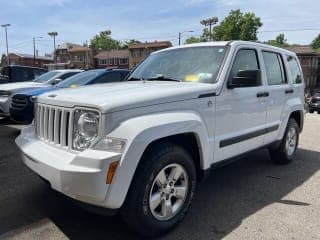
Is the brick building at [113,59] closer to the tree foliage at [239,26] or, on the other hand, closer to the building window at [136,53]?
the building window at [136,53]

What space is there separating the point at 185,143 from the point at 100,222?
1193 millimetres

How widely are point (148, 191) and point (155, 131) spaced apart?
542mm

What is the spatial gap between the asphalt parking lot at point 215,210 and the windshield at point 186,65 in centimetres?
151

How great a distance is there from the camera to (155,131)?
3090mm

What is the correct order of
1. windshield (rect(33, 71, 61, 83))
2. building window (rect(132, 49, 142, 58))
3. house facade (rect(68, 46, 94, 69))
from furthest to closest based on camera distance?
house facade (rect(68, 46, 94, 69))
building window (rect(132, 49, 142, 58))
windshield (rect(33, 71, 61, 83))

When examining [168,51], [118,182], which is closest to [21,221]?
[118,182]

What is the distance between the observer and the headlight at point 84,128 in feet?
9.80

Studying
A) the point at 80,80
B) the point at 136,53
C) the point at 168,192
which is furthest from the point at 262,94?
the point at 136,53

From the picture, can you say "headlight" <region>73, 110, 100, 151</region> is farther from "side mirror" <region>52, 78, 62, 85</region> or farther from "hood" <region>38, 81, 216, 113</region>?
"side mirror" <region>52, 78, 62, 85</region>

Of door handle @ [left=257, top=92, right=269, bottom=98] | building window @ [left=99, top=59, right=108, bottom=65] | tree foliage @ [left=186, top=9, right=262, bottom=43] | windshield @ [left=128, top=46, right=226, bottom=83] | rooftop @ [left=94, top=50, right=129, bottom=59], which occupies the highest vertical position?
tree foliage @ [left=186, top=9, right=262, bottom=43]

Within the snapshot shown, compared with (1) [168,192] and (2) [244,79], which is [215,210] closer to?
(1) [168,192]

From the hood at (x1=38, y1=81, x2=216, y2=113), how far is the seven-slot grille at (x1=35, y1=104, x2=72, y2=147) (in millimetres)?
73

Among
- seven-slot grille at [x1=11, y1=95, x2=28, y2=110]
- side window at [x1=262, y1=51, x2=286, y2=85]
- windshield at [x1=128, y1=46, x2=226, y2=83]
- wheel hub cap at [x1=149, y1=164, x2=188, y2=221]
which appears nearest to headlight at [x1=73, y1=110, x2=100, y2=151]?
wheel hub cap at [x1=149, y1=164, x2=188, y2=221]

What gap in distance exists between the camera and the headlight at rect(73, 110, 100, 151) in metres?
2.99
